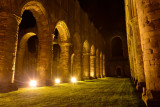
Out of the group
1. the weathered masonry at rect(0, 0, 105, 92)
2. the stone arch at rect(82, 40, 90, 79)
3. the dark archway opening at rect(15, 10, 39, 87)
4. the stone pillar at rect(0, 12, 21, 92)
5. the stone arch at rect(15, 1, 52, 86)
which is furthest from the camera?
the stone arch at rect(82, 40, 90, 79)

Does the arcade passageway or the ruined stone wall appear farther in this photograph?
the ruined stone wall

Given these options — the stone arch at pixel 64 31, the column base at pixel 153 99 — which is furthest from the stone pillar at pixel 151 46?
the stone arch at pixel 64 31

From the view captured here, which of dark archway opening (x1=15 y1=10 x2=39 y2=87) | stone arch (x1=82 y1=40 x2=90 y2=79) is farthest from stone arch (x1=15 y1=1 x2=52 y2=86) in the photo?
stone arch (x1=82 y1=40 x2=90 y2=79)

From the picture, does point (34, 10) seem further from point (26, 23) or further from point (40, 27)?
point (26, 23)

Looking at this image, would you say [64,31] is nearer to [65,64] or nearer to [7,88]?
[65,64]

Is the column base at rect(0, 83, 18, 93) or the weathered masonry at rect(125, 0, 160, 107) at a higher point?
the weathered masonry at rect(125, 0, 160, 107)

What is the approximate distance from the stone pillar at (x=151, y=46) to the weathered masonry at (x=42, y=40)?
17.5 ft

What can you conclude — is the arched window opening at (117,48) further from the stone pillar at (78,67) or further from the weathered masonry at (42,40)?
the stone pillar at (78,67)

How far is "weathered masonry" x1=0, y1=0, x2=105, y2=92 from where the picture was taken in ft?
18.3

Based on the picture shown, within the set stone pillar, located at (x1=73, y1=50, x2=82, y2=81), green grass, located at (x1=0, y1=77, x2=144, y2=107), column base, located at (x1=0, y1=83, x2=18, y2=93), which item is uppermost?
stone pillar, located at (x1=73, y1=50, x2=82, y2=81)

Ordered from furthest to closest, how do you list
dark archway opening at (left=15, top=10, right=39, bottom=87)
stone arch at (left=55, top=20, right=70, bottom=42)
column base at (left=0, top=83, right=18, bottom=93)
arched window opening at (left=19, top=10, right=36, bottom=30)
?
dark archway opening at (left=15, top=10, right=39, bottom=87) → arched window opening at (left=19, top=10, right=36, bottom=30) → stone arch at (left=55, top=20, right=70, bottom=42) → column base at (left=0, top=83, right=18, bottom=93)

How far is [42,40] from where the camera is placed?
29.3ft

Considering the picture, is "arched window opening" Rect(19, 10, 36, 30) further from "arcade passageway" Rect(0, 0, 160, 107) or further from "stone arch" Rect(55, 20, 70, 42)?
"stone arch" Rect(55, 20, 70, 42)

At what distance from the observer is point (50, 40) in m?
9.06
